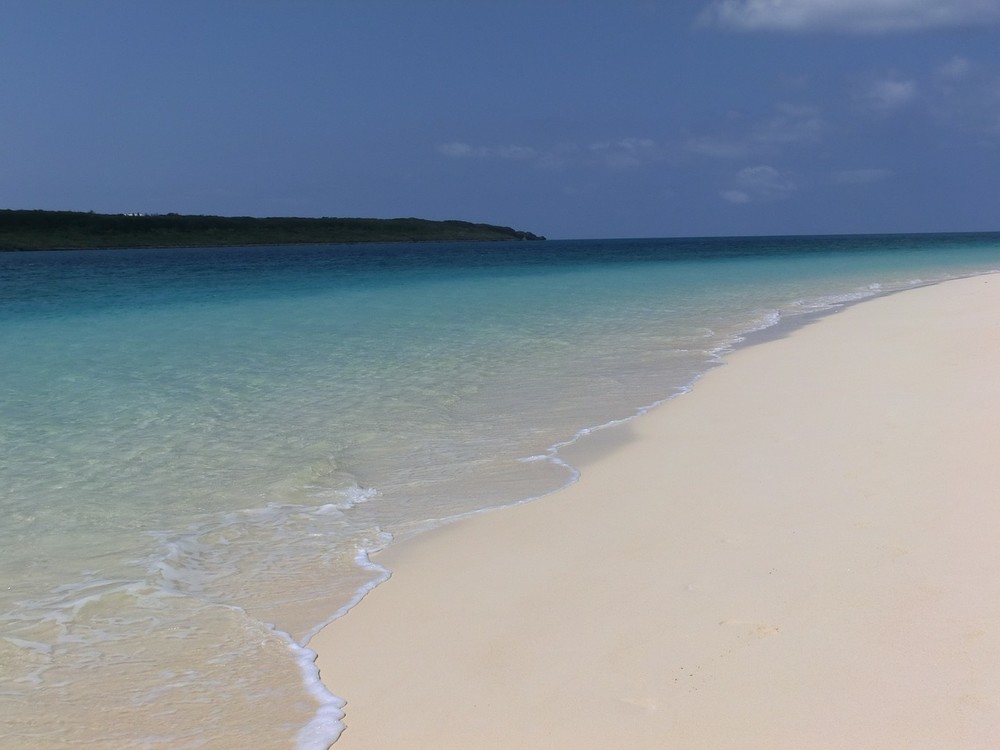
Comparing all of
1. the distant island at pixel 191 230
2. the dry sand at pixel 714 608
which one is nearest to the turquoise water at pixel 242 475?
the dry sand at pixel 714 608

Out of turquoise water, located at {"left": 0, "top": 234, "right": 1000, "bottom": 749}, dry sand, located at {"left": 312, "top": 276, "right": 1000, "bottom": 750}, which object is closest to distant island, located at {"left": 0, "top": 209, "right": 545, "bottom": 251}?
turquoise water, located at {"left": 0, "top": 234, "right": 1000, "bottom": 749}

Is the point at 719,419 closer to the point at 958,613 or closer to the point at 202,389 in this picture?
the point at 958,613

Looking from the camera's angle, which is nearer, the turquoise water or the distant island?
the turquoise water

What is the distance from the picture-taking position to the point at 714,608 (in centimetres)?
307

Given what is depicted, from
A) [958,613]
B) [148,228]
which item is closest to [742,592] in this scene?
[958,613]

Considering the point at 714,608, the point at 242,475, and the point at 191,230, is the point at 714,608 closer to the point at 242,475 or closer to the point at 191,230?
the point at 242,475

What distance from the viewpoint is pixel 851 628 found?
9.23 feet

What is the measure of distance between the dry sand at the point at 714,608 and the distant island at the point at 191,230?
8031 centimetres

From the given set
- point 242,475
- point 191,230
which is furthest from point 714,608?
point 191,230

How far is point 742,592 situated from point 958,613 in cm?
69

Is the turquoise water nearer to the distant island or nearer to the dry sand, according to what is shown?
the dry sand

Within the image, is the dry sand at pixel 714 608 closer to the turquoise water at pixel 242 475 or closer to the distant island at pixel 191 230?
the turquoise water at pixel 242 475

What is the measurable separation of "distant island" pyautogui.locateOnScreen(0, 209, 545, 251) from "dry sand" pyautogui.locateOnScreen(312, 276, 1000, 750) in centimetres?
8031

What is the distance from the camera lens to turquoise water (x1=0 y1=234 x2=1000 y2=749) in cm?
292
